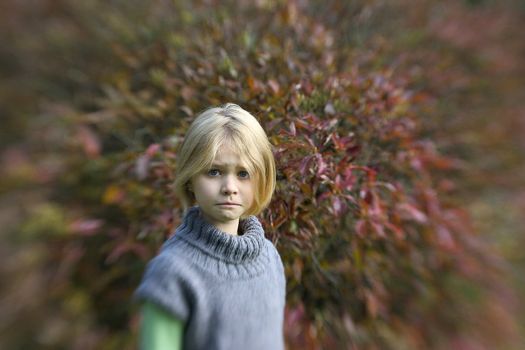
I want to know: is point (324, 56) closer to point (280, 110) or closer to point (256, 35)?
point (256, 35)

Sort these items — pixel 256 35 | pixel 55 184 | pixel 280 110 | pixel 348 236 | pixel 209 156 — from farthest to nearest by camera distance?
pixel 55 184 → pixel 256 35 → pixel 348 236 → pixel 280 110 → pixel 209 156

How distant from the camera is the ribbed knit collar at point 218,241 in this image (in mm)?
1343

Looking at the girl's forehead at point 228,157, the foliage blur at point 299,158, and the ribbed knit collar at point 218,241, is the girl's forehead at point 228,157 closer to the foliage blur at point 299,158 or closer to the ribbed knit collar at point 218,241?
the ribbed knit collar at point 218,241

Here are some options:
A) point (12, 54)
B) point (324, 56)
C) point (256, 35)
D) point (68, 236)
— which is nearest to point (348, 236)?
point (324, 56)

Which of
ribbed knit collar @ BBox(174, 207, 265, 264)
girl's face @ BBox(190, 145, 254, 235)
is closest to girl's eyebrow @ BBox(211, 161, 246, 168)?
girl's face @ BBox(190, 145, 254, 235)

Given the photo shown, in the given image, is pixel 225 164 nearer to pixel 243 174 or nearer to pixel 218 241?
pixel 243 174

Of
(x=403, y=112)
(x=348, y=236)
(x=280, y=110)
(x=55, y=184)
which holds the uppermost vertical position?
(x=403, y=112)

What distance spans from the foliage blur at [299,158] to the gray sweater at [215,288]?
38cm

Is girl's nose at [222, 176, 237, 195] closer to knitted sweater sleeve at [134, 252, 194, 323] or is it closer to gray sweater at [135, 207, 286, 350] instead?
gray sweater at [135, 207, 286, 350]

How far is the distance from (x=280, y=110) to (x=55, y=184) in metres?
1.89

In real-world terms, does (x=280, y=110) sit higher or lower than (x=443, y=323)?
higher

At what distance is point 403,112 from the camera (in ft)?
8.01

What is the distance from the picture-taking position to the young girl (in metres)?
1.26

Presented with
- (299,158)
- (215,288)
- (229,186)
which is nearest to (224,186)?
(229,186)
